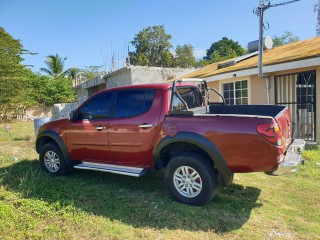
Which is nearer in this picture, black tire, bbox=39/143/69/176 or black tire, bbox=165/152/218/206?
black tire, bbox=165/152/218/206

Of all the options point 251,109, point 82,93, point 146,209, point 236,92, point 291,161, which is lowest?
point 146,209

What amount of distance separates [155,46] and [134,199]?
40550 mm

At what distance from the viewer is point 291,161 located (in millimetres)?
3793

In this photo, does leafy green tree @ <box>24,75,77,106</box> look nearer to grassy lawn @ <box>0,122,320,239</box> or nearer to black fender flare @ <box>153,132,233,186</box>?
grassy lawn @ <box>0,122,320,239</box>

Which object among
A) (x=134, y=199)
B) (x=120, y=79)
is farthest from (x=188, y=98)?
(x=120, y=79)

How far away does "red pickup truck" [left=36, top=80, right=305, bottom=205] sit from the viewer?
3598 millimetres

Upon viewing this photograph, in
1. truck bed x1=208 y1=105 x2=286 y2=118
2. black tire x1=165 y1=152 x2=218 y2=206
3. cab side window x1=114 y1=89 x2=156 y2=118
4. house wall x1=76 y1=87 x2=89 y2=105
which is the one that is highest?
house wall x1=76 y1=87 x2=89 y2=105

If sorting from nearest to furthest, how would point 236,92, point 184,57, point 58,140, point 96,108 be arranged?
point 96,108 → point 58,140 → point 236,92 → point 184,57

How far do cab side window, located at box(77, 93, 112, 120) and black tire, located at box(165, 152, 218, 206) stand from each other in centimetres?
161

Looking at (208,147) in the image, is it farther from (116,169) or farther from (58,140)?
(58,140)

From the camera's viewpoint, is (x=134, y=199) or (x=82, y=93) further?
(x=82, y=93)

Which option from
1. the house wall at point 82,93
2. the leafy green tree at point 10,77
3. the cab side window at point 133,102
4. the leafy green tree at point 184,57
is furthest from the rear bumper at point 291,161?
the leafy green tree at point 184,57

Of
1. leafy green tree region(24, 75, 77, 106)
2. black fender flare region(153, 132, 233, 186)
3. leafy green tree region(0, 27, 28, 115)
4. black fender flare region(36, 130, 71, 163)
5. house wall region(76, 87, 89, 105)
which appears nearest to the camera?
black fender flare region(153, 132, 233, 186)

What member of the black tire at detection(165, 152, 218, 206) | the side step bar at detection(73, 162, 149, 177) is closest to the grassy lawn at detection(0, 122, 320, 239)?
the black tire at detection(165, 152, 218, 206)
